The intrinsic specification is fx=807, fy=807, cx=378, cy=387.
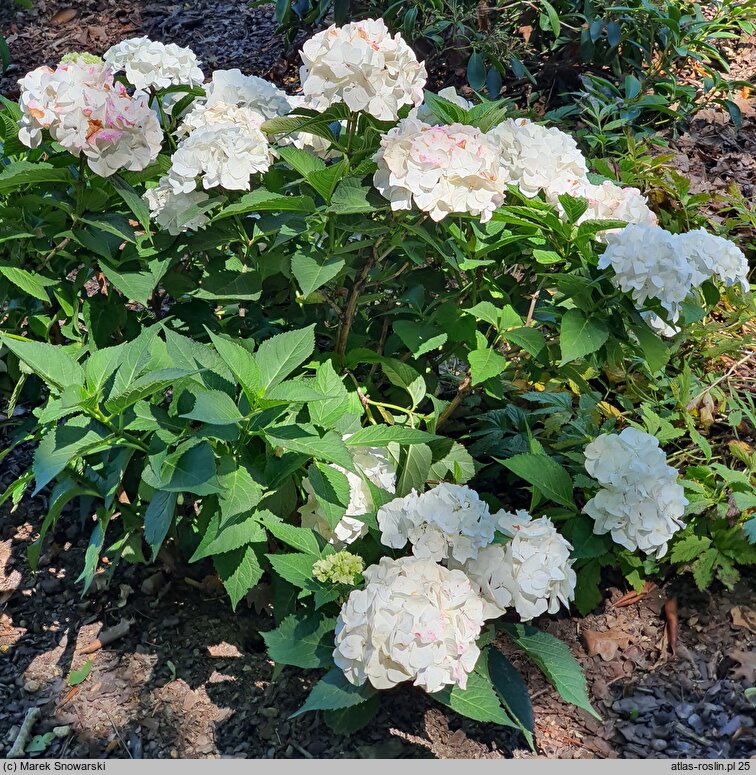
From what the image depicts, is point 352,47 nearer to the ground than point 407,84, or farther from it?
farther from it

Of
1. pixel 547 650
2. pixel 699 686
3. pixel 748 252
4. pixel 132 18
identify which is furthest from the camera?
pixel 132 18

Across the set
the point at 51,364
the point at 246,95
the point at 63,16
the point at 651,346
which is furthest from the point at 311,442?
the point at 63,16

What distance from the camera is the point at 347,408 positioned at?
5.98 ft

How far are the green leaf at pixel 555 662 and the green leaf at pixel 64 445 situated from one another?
921 millimetres

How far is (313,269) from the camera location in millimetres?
1606

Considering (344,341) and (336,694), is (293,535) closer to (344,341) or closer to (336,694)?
(336,694)

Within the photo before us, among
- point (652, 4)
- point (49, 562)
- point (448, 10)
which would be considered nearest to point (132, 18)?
point (448, 10)

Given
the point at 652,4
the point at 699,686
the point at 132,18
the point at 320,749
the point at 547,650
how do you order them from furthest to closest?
the point at 132,18, the point at 652,4, the point at 699,686, the point at 320,749, the point at 547,650

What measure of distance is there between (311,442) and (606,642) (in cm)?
101

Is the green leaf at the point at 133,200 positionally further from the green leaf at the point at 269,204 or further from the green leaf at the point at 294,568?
the green leaf at the point at 294,568

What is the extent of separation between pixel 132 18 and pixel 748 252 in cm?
361

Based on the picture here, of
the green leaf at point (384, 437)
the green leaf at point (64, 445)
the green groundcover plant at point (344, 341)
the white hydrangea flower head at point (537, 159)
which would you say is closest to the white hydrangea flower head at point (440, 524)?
the green groundcover plant at point (344, 341)

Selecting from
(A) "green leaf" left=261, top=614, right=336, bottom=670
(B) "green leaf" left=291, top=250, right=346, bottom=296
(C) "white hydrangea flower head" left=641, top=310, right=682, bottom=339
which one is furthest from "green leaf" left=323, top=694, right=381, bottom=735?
(C) "white hydrangea flower head" left=641, top=310, right=682, bottom=339

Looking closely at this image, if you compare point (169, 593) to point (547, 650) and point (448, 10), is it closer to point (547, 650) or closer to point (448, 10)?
point (547, 650)
